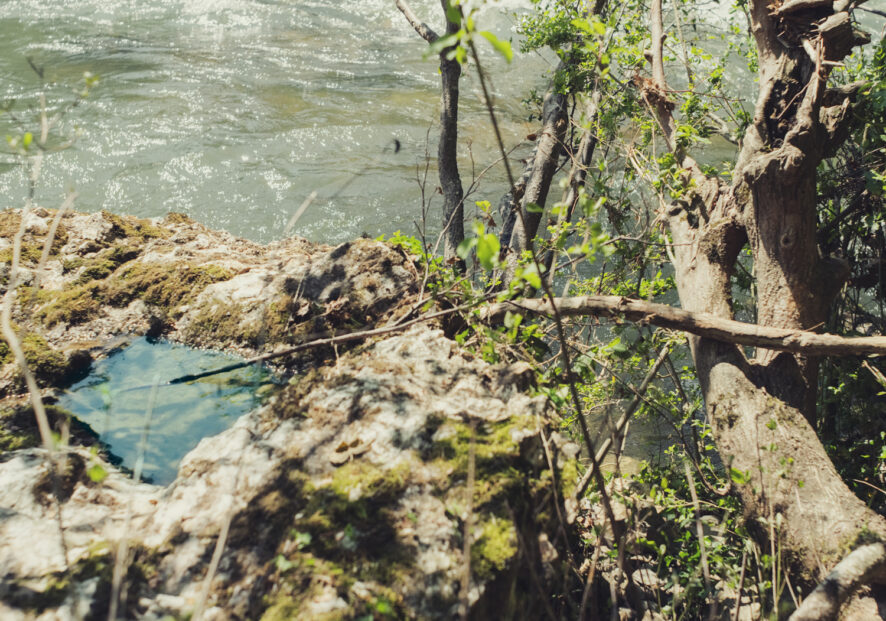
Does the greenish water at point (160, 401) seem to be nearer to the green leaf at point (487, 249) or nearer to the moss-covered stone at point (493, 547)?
the moss-covered stone at point (493, 547)

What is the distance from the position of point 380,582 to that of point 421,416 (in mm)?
Result: 666

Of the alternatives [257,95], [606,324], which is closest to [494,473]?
[606,324]

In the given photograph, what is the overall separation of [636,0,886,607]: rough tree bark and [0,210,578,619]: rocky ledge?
120 cm

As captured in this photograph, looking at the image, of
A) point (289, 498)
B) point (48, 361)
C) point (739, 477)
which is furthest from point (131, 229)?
point (739, 477)

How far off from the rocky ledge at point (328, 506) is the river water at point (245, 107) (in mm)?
4382

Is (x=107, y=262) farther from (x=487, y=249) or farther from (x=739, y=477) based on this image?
(x=739, y=477)

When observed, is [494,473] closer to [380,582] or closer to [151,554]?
[380,582]

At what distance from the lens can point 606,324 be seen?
6.32 meters

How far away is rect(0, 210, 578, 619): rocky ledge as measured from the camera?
1.84 meters

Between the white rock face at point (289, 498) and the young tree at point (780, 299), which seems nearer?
the white rock face at point (289, 498)

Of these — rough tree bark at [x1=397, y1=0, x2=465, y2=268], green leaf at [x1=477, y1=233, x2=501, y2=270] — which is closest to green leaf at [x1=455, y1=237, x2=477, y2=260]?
green leaf at [x1=477, y1=233, x2=501, y2=270]

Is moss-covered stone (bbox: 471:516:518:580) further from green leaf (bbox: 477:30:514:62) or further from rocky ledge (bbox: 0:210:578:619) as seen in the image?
green leaf (bbox: 477:30:514:62)

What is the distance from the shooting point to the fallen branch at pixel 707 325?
2975mm

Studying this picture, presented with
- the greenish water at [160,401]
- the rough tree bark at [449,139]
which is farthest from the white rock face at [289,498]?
the rough tree bark at [449,139]
